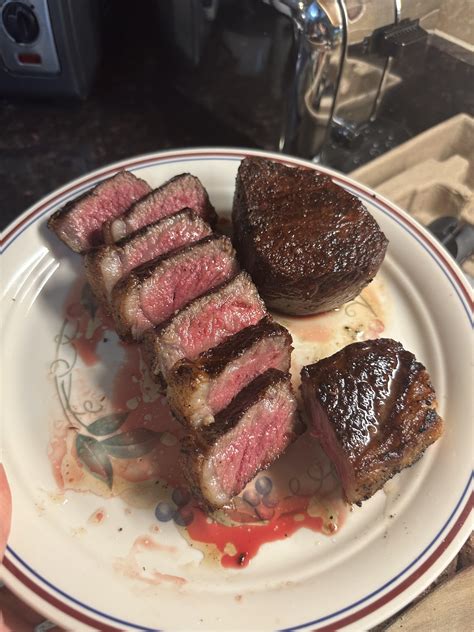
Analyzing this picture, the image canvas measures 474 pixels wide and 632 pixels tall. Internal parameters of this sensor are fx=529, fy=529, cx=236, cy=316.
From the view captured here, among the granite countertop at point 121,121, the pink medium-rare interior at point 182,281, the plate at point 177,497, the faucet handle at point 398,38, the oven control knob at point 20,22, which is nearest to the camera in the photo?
the plate at point 177,497

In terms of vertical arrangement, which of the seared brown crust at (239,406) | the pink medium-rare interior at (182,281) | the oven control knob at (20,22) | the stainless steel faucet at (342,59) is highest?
the oven control knob at (20,22)

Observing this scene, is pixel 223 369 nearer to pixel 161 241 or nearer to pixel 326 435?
pixel 326 435

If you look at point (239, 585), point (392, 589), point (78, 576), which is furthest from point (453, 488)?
point (78, 576)

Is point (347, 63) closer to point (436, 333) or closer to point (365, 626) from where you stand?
point (436, 333)

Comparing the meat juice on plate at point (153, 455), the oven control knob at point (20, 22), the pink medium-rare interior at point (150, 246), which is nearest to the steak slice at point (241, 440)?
the meat juice on plate at point (153, 455)

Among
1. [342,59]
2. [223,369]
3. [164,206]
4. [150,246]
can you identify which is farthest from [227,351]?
[342,59]

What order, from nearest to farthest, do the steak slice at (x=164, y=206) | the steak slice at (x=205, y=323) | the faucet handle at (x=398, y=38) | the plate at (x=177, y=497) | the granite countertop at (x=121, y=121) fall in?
the plate at (x=177, y=497)
the steak slice at (x=205, y=323)
the steak slice at (x=164, y=206)
the faucet handle at (x=398, y=38)
the granite countertop at (x=121, y=121)

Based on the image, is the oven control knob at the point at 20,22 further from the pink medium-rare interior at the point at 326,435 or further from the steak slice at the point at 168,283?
the pink medium-rare interior at the point at 326,435
